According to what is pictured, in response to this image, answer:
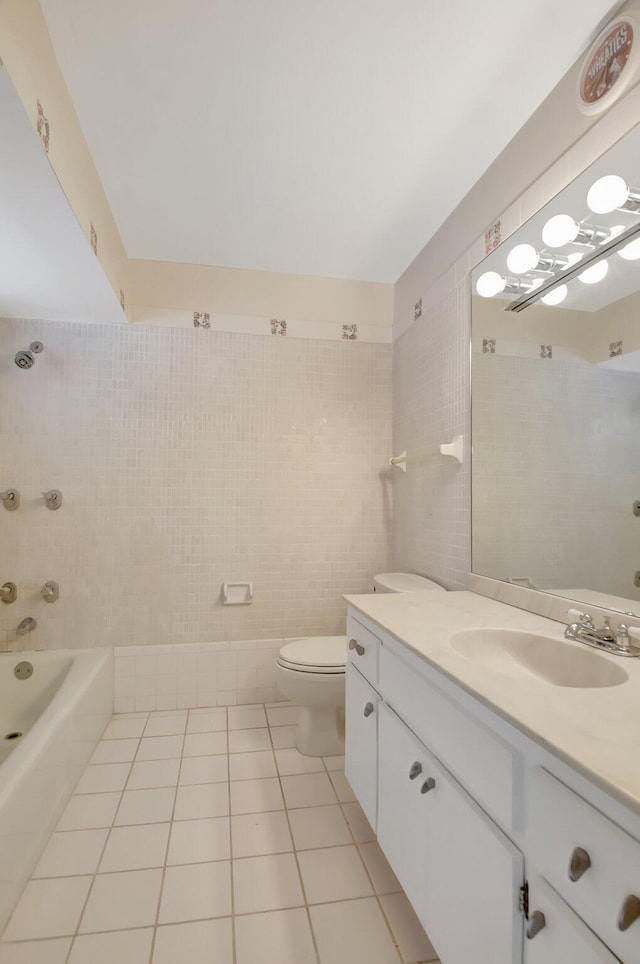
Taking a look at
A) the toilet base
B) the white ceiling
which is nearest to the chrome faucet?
the toilet base

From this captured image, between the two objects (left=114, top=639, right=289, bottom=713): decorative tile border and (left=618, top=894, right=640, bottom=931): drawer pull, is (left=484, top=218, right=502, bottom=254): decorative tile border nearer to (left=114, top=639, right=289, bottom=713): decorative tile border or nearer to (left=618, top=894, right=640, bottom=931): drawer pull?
(left=618, top=894, right=640, bottom=931): drawer pull

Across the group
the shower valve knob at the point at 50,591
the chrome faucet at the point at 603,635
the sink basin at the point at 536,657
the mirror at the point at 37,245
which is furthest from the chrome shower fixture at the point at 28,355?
the chrome faucet at the point at 603,635

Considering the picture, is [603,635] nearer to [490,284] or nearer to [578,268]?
[578,268]

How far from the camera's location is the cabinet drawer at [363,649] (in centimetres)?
146

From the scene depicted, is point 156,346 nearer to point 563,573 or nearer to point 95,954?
point 563,573

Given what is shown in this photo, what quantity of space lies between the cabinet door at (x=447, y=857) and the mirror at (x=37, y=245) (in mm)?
1761

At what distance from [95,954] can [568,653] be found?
1.36 m

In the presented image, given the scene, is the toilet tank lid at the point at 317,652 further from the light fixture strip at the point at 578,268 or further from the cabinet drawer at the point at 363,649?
the light fixture strip at the point at 578,268

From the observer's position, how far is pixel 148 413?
8.34ft

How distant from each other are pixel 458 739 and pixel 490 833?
0.16 m

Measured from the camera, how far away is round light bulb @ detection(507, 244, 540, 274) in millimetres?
1547

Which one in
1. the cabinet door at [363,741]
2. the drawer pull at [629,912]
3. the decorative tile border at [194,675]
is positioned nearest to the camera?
the drawer pull at [629,912]

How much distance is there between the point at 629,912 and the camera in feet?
1.83

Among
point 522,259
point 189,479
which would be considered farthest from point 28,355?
point 522,259
